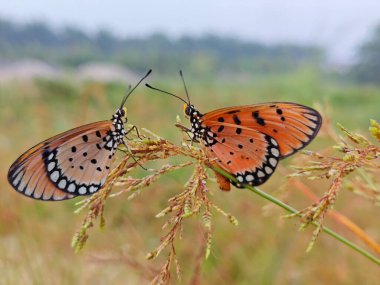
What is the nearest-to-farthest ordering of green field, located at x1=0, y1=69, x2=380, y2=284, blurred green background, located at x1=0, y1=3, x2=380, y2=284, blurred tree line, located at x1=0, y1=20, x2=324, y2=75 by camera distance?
blurred green background, located at x1=0, y1=3, x2=380, y2=284, green field, located at x1=0, y1=69, x2=380, y2=284, blurred tree line, located at x1=0, y1=20, x2=324, y2=75

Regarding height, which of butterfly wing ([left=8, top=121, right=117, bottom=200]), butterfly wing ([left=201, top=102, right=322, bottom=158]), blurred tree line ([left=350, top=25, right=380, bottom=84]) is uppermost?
blurred tree line ([left=350, top=25, right=380, bottom=84])

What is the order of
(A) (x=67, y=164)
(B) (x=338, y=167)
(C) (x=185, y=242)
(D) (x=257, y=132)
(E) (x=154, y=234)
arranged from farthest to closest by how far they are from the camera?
(E) (x=154, y=234)
(C) (x=185, y=242)
(A) (x=67, y=164)
(D) (x=257, y=132)
(B) (x=338, y=167)

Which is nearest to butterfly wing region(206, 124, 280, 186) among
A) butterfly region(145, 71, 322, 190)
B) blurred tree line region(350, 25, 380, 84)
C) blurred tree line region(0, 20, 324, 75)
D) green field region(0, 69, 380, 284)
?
butterfly region(145, 71, 322, 190)

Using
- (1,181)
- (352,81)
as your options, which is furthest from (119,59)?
(1,181)

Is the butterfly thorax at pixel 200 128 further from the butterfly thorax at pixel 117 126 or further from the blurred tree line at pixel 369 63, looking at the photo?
the blurred tree line at pixel 369 63

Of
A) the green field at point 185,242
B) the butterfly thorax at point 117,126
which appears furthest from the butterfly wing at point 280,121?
the green field at point 185,242

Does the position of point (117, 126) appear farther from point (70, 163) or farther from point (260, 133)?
point (260, 133)

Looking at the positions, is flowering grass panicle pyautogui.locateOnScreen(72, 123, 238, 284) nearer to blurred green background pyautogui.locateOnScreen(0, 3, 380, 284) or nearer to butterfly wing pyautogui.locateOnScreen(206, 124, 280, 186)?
blurred green background pyautogui.locateOnScreen(0, 3, 380, 284)

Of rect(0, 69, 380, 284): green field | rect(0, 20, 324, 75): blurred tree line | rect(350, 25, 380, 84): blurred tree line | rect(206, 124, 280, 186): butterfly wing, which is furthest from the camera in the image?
rect(0, 20, 324, 75): blurred tree line

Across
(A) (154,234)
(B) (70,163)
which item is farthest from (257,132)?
(A) (154,234)
